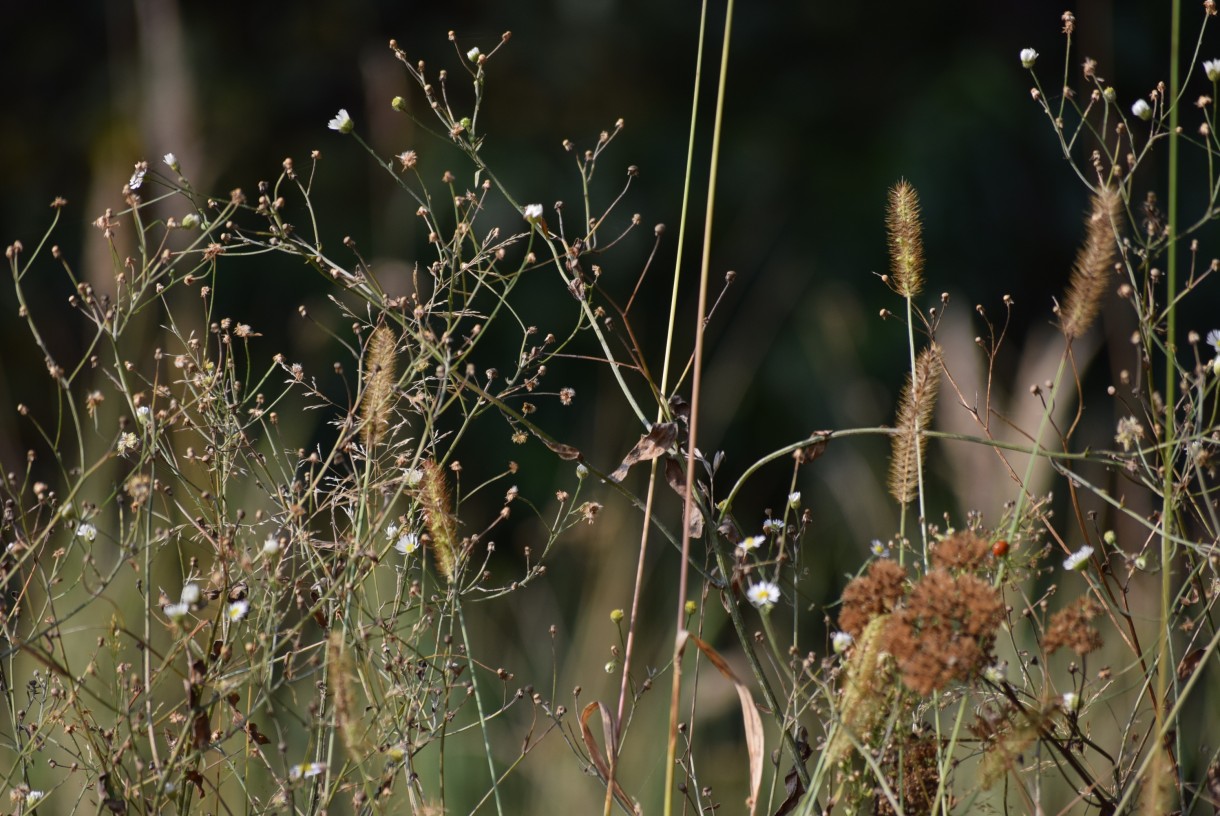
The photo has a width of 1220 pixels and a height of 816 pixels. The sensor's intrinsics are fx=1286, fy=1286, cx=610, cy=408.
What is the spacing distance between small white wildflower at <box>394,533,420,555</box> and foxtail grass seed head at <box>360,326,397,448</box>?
8 centimetres

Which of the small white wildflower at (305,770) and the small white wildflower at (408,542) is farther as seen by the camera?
the small white wildflower at (408,542)

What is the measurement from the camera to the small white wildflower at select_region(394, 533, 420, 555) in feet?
2.82

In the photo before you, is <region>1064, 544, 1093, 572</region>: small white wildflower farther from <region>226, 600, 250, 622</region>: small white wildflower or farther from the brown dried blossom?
<region>226, 600, 250, 622</region>: small white wildflower

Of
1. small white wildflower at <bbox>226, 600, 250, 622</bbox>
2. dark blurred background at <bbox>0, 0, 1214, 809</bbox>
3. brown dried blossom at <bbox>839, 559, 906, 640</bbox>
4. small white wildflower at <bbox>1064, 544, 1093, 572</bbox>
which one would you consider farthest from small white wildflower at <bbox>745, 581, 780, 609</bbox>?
dark blurred background at <bbox>0, 0, 1214, 809</bbox>

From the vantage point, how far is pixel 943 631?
0.64 meters

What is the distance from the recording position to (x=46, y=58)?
4277 millimetres

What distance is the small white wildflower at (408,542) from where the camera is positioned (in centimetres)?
86

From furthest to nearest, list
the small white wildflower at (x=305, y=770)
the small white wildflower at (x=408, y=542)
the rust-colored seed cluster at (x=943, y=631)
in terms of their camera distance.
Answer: the small white wildflower at (x=408, y=542) → the small white wildflower at (x=305, y=770) → the rust-colored seed cluster at (x=943, y=631)

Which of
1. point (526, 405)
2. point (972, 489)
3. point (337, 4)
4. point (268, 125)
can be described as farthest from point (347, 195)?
point (526, 405)

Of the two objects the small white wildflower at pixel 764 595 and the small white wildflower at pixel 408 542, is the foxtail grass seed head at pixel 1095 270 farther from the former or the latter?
the small white wildflower at pixel 408 542

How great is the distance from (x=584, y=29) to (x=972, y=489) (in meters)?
2.95

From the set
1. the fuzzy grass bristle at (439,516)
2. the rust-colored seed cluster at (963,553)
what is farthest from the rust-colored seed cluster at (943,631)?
the fuzzy grass bristle at (439,516)

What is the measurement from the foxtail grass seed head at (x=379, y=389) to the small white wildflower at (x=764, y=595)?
0.83 feet

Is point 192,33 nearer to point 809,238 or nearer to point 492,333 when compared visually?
point 492,333
